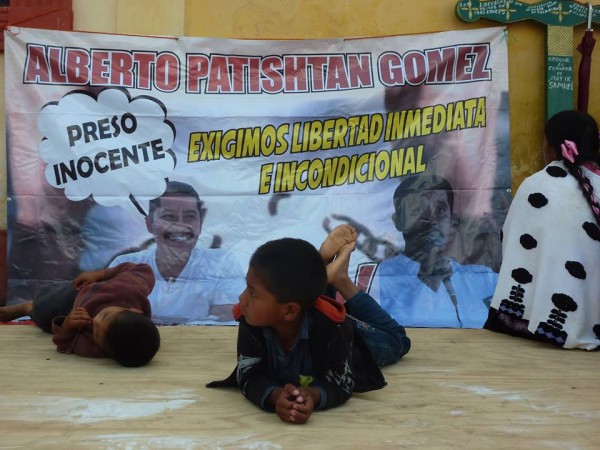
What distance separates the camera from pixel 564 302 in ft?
12.7

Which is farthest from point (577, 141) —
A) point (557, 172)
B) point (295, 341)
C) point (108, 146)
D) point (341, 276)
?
point (108, 146)

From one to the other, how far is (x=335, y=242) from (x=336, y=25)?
254 centimetres

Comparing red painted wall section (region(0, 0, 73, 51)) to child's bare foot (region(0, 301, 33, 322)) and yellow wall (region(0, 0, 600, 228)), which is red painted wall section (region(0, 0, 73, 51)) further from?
child's bare foot (region(0, 301, 33, 322))

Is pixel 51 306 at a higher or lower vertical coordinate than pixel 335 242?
lower

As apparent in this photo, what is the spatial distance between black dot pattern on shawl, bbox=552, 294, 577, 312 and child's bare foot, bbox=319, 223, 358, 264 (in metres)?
1.23

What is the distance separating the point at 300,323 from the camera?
2582 millimetres

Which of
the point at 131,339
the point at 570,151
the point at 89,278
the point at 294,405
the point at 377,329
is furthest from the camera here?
the point at 89,278

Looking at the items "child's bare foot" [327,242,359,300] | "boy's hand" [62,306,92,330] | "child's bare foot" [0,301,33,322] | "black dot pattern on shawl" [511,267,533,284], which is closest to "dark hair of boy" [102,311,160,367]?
"boy's hand" [62,306,92,330]

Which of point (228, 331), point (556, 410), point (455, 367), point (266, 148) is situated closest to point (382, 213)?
point (266, 148)

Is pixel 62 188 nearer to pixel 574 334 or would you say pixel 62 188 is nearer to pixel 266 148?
pixel 266 148

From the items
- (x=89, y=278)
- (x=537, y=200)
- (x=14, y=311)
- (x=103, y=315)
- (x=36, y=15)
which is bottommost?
(x=14, y=311)

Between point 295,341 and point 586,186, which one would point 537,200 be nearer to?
point 586,186

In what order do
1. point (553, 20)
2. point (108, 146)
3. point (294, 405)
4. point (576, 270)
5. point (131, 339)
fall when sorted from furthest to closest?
1. point (553, 20)
2. point (108, 146)
3. point (576, 270)
4. point (131, 339)
5. point (294, 405)

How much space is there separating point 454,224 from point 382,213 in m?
0.50
